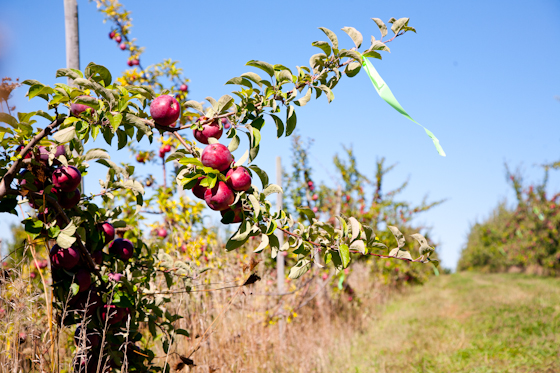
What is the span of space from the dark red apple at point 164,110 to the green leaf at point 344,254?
2.38 feet

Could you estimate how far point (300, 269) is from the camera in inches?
53.0

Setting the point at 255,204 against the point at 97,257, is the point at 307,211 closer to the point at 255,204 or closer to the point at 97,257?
the point at 255,204

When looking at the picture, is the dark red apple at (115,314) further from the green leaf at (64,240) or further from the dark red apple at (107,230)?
the green leaf at (64,240)

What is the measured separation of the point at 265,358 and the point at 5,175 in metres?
2.12

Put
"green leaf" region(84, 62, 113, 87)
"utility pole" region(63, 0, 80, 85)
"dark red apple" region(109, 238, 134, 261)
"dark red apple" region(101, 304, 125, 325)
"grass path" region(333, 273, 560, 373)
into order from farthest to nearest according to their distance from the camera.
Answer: "grass path" region(333, 273, 560, 373) → "utility pole" region(63, 0, 80, 85) → "dark red apple" region(109, 238, 134, 261) → "dark red apple" region(101, 304, 125, 325) → "green leaf" region(84, 62, 113, 87)

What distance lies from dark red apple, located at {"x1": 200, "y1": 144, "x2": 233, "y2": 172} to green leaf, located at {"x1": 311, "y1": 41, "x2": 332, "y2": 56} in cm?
46

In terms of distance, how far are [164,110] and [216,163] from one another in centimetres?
27

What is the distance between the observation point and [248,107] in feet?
4.14

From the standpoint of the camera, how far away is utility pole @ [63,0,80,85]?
6.71 feet

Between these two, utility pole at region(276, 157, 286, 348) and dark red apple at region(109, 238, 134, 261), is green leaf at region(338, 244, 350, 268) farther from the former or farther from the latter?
utility pole at region(276, 157, 286, 348)

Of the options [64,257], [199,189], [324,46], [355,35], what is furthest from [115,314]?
[355,35]

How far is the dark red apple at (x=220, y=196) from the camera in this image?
1.17 meters

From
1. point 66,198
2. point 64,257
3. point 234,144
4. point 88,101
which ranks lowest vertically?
point 64,257

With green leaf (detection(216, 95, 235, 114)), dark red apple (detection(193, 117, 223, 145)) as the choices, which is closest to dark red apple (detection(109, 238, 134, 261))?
dark red apple (detection(193, 117, 223, 145))
